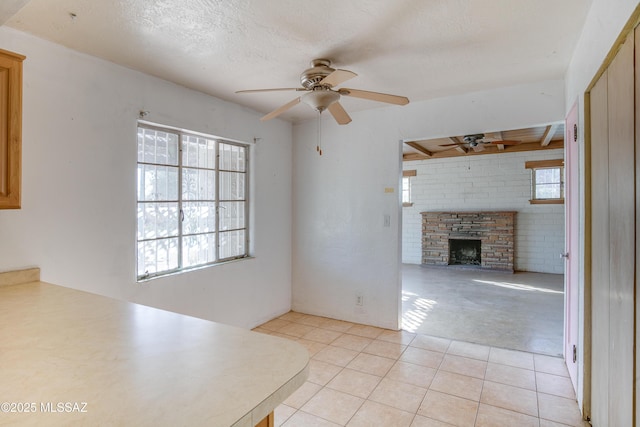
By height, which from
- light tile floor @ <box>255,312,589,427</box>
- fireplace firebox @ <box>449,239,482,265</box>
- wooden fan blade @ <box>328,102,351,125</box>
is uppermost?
wooden fan blade @ <box>328,102,351,125</box>

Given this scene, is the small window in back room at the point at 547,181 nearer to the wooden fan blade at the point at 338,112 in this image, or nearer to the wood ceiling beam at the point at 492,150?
the wood ceiling beam at the point at 492,150

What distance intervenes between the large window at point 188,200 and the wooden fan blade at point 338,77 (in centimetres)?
152

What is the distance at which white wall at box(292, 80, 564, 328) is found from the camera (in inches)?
132

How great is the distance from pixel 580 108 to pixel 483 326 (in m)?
2.55

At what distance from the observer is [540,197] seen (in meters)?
6.89

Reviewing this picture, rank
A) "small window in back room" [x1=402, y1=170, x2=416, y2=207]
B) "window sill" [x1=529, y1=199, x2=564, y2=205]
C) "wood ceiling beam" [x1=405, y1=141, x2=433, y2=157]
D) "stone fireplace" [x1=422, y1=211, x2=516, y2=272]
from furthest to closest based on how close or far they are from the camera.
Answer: "small window in back room" [x1=402, y1=170, x2=416, y2=207], "stone fireplace" [x1=422, y1=211, x2=516, y2=272], "window sill" [x1=529, y1=199, x2=564, y2=205], "wood ceiling beam" [x1=405, y1=141, x2=433, y2=157]

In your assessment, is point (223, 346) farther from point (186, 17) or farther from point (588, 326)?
point (588, 326)

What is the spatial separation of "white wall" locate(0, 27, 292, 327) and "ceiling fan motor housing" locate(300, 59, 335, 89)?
1.24m

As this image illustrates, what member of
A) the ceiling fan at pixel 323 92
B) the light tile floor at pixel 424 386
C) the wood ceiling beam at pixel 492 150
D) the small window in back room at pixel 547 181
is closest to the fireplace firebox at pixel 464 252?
the small window in back room at pixel 547 181

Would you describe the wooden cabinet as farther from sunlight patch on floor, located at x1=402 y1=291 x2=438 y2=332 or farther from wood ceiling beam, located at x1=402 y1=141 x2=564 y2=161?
wood ceiling beam, located at x1=402 y1=141 x2=564 y2=161

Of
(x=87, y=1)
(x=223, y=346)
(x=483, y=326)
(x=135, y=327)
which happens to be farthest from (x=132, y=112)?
(x=483, y=326)

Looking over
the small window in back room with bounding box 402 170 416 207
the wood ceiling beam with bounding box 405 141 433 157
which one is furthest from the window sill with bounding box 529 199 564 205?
the small window in back room with bounding box 402 170 416 207

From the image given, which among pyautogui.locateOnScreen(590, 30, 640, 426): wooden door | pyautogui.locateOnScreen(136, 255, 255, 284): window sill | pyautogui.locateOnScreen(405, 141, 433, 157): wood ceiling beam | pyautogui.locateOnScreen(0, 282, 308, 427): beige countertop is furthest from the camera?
pyautogui.locateOnScreen(405, 141, 433, 157): wood ceiling beam

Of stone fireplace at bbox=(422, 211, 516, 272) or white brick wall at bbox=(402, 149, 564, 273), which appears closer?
white brick wall at bbox=(402, 149, 564, 273)
